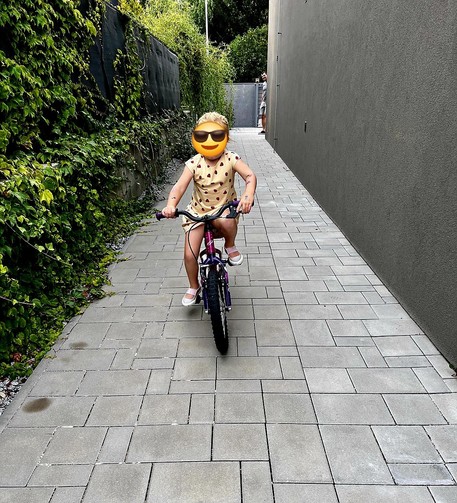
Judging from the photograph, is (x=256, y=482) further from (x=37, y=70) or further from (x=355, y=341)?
(x=37, y=70)

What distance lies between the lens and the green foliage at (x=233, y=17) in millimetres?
29125

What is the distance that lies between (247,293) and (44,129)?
231cm

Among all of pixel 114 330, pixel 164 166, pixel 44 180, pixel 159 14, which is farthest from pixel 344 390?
pixel 159 14

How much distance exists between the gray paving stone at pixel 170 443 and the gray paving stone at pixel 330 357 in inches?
35.6

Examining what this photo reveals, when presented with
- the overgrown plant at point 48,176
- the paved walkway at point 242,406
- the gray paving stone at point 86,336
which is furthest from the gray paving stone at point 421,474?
the overgrown plant at point 48,176

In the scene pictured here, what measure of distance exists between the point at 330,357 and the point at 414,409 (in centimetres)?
63

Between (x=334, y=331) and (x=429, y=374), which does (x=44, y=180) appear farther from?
(x=429, y=374)

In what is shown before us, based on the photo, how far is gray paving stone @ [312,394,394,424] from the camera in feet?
7.61

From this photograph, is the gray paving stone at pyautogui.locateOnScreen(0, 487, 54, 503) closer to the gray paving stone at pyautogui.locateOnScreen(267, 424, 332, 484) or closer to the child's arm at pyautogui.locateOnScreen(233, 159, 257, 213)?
the gray paving stone at pyautogui.locateOnScreen(267, 424, 332, 484)

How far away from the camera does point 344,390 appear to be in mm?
2564

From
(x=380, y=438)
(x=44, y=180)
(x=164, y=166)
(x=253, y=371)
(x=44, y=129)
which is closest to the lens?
(x=380, y=438)

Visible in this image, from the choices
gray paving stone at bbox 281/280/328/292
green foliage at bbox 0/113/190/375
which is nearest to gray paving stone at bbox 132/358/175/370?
green foliage at bbox 0/113/190/375

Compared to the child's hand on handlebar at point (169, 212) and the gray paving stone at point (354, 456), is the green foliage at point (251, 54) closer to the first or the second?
the child's hand on handlebar at point (169, 212)

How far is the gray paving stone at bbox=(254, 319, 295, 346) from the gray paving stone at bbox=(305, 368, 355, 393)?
14.0 inches
